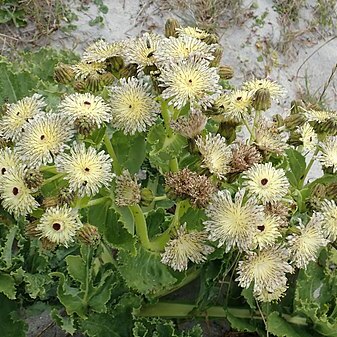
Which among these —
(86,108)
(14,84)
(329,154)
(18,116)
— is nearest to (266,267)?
(329,154)

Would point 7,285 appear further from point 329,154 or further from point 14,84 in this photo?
point 329,154

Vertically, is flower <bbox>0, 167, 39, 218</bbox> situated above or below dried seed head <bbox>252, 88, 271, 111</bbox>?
below

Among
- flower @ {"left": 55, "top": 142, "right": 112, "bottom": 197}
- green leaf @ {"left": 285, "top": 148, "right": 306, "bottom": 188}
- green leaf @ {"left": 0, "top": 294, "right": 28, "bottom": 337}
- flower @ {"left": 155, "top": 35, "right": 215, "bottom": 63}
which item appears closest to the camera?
flower @ {"left": 55, "top": 142, "right": 112, "bottom": 197}

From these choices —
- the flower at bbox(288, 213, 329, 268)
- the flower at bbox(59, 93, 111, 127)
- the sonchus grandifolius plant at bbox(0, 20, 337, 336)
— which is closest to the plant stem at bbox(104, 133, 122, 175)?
the sonchus grandifolius plant at bbox(0, 20, 337, 336)

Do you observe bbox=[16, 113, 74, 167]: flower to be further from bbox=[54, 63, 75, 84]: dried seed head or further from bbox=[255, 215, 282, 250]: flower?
bbox=[255, 215, 282, 250]: flower

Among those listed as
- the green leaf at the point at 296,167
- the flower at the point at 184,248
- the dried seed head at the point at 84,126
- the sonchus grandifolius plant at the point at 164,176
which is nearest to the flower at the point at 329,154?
the sonchus grandifolius plant at the point at 164,176

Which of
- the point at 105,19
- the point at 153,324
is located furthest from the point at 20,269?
the point at 105,19

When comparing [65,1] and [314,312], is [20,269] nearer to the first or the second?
[314,312]

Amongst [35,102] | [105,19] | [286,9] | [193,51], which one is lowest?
[105,19]
